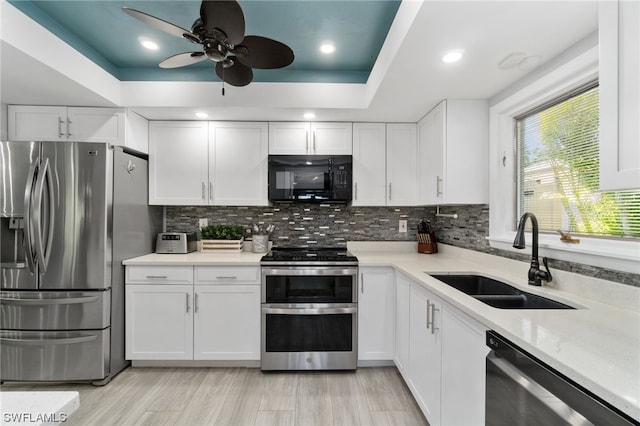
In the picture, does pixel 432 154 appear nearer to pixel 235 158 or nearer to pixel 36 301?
pixel 235 158

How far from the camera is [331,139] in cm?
282

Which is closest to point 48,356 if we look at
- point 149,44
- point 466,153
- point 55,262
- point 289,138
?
point 55,262

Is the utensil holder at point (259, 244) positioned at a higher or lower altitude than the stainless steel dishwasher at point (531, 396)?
higher

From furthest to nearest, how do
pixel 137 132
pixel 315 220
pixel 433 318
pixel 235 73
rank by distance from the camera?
pixel 315 220 → pixel 137 132 → pixel 235 73 → pixel 433 318

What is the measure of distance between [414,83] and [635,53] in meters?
1.18

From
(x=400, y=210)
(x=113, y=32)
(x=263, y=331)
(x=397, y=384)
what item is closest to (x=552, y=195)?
(x=400, y=210)

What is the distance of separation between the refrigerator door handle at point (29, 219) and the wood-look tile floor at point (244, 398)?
96 cm

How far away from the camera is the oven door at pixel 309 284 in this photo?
243 cm

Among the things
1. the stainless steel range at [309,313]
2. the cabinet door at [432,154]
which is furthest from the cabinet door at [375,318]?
the cabinet door at [432,154]

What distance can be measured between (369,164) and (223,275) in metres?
1.64

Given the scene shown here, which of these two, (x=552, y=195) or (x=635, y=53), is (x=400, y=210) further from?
(x=635, y=53)

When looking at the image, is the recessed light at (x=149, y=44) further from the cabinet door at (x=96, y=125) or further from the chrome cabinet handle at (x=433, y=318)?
the chrome cabinet handle at (x=433, y=318)

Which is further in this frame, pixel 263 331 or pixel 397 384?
pixel 263 331

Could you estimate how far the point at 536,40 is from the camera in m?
1.45
